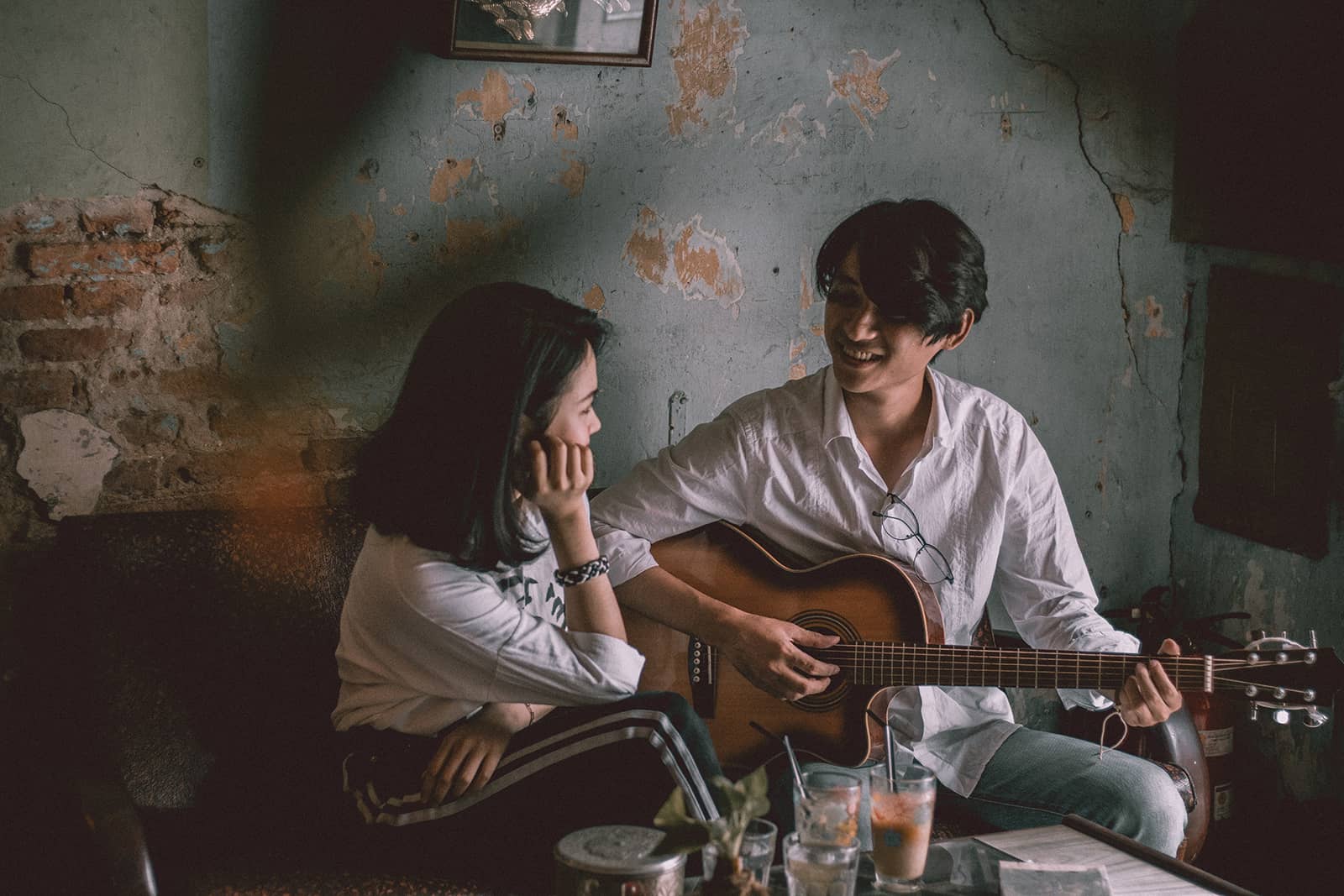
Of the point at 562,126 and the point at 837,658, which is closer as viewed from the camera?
the point at 837,658

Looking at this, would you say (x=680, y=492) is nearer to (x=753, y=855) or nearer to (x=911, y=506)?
(x=911, y=506)

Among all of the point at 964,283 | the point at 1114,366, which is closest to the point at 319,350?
the point at 964,283

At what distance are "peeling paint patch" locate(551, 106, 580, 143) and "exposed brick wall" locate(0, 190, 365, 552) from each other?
2.17ft

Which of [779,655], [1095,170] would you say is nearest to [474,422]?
[779,655]

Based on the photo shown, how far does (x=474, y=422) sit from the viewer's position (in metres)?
1.90

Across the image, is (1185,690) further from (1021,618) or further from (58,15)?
(58,15)

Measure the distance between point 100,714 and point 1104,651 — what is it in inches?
67.2

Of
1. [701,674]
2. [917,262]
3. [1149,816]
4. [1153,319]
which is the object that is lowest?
[1149,816]

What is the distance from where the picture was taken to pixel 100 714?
2012 millimetres

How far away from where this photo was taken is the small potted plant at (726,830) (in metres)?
1.22

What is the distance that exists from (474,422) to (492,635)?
0.33 meters

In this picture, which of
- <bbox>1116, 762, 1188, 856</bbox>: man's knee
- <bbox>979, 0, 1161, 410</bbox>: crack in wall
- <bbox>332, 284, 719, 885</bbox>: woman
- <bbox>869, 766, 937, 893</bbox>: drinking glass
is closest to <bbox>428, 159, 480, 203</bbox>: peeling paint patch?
<bbox>332, 284, 719, 885</bbox>: woman

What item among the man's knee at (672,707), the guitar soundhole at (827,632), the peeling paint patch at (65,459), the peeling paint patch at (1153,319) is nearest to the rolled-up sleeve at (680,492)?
the guitar soundhole at (827,632)

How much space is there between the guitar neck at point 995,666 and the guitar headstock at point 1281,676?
0.12ft
